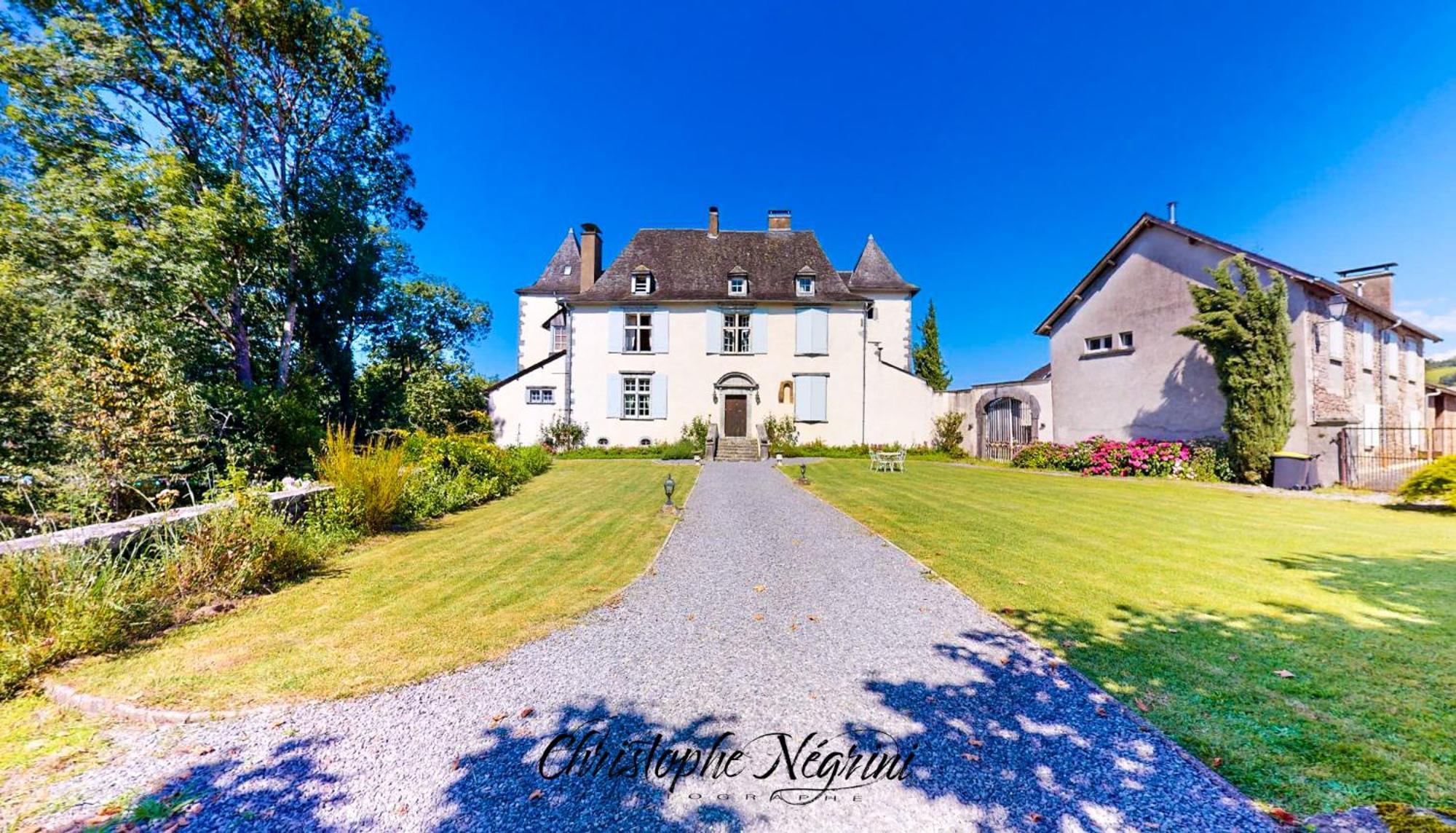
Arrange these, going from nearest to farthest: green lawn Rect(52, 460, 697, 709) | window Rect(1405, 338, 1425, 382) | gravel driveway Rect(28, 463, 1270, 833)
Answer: gravel driveway Rect(28, 463, 1270, 833), green lawn Rect(52, 460, 697, 709), window Rect(1405, 338, 1425, 382)

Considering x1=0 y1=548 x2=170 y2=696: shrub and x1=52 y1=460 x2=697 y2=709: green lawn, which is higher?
x1=0 y1=548 x2=170 y2=696: shrub

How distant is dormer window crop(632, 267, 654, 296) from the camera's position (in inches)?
861

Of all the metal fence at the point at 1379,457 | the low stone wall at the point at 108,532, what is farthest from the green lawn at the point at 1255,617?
the low stone wall at the point at 108,532

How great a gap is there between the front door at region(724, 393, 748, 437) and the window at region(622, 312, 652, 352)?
4.12 metres

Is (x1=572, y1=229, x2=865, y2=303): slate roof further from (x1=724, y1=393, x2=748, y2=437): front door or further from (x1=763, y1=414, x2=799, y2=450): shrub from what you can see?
(x1=763, y1=414, x2=799, y2=450): shrub

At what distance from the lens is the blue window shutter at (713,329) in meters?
21.6

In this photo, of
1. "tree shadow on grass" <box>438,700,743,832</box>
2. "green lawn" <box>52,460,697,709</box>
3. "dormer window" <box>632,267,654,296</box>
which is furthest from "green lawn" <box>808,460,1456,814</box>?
"dormer window" <box>632,267,654,296</box>

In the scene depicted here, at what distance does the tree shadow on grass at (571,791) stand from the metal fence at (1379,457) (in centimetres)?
1668

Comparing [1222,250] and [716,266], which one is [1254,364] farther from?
[716,266]

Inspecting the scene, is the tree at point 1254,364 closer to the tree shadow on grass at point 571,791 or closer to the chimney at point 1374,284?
the chimney at point 1374,284

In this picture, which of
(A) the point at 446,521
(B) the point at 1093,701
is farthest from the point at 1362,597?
(A) the point at 446,521

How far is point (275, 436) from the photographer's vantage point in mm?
9766

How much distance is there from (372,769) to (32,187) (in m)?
14.2

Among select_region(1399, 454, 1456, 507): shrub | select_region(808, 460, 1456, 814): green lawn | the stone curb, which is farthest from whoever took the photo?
select_region(1399, 454, 1456, 507): shrub
